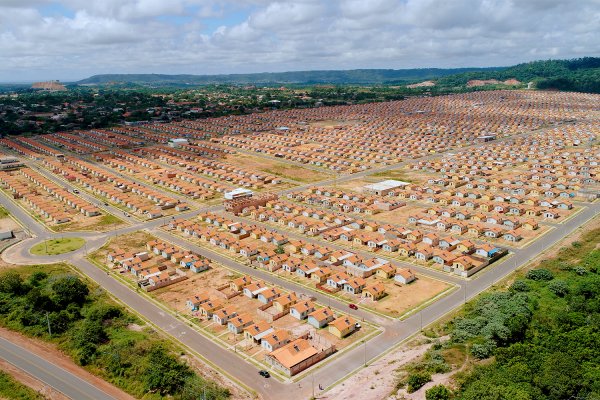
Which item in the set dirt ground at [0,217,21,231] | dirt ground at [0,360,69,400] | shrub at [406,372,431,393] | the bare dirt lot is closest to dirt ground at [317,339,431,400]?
shrub at [406,372,431,393]

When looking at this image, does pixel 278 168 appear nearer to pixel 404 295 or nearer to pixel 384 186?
pixel 384 186

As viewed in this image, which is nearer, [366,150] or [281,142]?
[366,150]

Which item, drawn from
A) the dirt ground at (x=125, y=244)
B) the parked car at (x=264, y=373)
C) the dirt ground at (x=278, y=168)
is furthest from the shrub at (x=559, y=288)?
the dirt ground at (x=278, y=168)

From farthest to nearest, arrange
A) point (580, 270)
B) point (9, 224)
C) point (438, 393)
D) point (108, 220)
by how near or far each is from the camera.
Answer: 1. point (108, 220)
2. point (9, 224)
3. point (580, 270)
4. point (438, 393)

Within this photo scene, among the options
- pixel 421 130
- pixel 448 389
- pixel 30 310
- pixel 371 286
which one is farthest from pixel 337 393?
pixel 421 130

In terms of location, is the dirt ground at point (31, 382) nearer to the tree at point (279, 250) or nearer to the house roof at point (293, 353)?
the house roof at point (293, 353)

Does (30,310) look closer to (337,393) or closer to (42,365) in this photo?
(42,365)

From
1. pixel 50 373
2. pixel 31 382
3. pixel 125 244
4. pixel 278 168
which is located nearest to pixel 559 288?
pixel 50 373

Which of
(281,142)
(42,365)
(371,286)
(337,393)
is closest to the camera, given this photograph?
(337,393)
